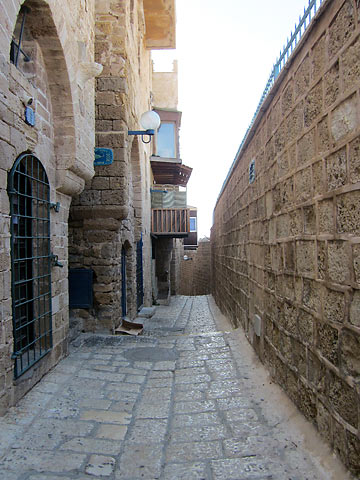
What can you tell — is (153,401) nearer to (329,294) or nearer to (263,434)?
(263,434)

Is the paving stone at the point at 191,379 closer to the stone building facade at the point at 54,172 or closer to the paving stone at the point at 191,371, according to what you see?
the paving stone at the point at 191,371

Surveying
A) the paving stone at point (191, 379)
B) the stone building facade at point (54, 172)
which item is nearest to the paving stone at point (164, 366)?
the paving stone at point (191, 379)

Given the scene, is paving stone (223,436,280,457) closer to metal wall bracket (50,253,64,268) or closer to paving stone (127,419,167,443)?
paving stone (127,419,167,443)

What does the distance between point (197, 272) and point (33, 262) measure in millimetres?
19262

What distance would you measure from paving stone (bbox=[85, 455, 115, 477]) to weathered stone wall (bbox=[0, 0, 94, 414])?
0.84 meters

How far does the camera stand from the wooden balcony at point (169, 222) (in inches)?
457

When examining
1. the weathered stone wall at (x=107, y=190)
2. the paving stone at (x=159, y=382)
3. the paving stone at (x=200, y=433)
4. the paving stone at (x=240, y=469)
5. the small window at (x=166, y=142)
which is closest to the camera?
the paving stone at (x=240, y=469)

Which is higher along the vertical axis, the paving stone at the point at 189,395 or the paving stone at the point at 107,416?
the paving stone at the point at 107,416

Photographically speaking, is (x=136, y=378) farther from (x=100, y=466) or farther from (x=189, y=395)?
(x=100, y=466)

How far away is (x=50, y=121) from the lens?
3.83 metres

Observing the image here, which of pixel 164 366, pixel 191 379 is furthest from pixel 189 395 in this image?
pixel 164 366

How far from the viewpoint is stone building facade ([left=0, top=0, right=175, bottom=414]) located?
2.78m

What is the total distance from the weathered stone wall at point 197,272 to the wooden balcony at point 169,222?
6881 millimetres

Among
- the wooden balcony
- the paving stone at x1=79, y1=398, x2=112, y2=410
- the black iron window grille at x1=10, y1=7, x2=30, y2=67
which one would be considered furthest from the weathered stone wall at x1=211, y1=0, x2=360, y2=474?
the wooden balcony
